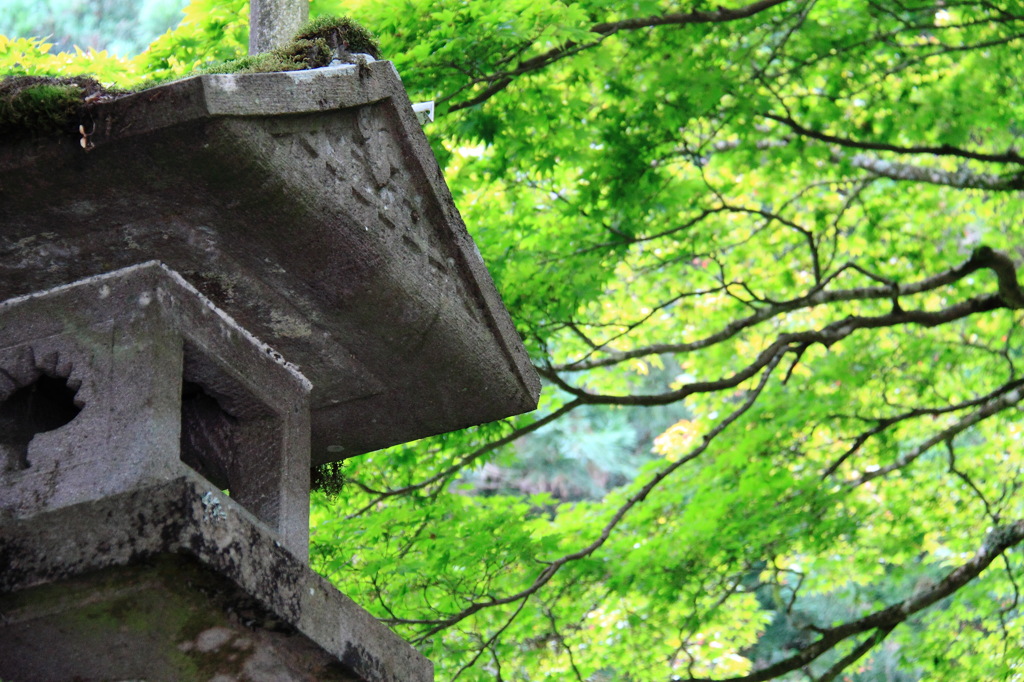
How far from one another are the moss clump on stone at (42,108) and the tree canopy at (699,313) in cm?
287

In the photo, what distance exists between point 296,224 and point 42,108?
433 millimetres

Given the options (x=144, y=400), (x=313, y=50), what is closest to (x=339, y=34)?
(x=313, y=50)

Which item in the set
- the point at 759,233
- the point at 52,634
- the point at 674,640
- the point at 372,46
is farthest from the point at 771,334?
the point at 52,634

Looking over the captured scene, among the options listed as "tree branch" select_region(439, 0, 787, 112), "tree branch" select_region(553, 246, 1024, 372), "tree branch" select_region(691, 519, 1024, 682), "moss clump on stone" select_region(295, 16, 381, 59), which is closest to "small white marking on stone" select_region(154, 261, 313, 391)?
"moss clump on stone" select_region(295, 16, 381, 59)

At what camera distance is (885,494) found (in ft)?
22.8

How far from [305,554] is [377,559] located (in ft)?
9.74

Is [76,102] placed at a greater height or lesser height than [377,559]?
greater

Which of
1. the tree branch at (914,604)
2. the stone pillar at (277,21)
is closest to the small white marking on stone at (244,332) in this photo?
the stone pillar at (277,21)

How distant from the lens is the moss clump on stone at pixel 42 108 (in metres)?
1.56

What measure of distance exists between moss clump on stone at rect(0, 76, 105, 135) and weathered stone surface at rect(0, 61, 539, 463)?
0.03m

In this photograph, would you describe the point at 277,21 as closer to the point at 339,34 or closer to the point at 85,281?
the point at 339,34

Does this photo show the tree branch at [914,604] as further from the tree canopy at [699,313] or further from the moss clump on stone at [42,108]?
the moss clump on stone at [42,108]

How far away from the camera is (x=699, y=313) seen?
779 centimetres

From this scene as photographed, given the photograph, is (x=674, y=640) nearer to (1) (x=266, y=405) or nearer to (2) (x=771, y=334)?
(2) (x=771, y=334)
